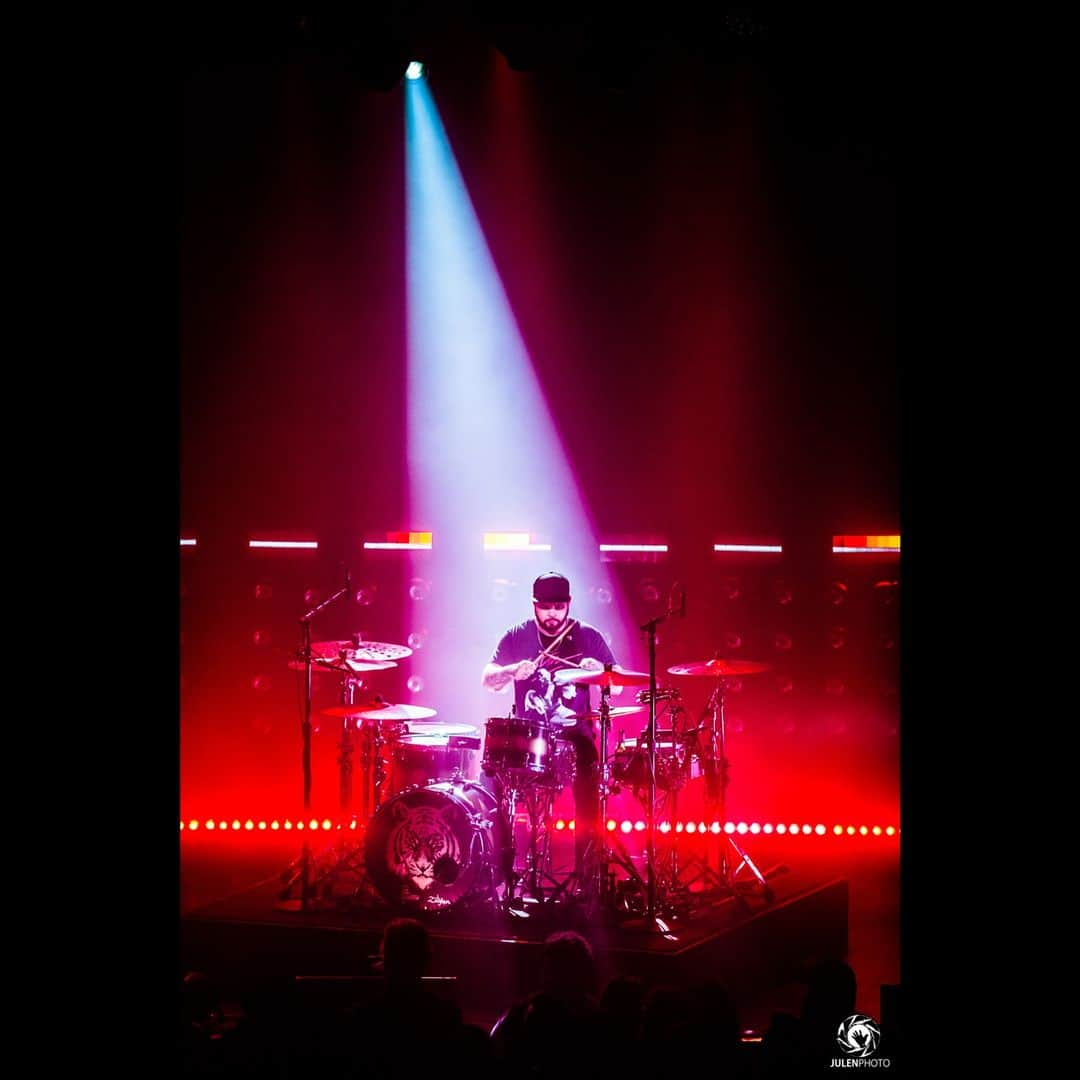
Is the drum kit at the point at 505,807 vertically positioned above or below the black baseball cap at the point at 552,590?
below

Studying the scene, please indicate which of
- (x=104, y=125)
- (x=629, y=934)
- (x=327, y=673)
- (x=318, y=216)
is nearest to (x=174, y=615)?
(x=104, y=125)

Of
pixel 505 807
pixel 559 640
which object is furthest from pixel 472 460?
pixel 505 807

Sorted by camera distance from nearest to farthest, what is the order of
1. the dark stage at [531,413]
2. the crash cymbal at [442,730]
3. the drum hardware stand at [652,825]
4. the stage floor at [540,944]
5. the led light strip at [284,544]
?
the stage floor at [540,944]
the drum hardware stand at [652,825]
the crash cymbal at [442,730]
the dark stage at [531,413]
the led light strip at [284,544]

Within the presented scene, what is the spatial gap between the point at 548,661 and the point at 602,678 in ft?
2.18

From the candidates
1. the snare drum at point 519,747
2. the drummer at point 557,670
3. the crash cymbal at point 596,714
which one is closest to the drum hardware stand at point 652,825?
the crash cymbal at point 596,714

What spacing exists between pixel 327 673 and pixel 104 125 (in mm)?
6828

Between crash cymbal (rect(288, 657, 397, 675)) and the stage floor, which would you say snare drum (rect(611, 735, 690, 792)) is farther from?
crash cymbal (rect(288, 657, 397, 675))

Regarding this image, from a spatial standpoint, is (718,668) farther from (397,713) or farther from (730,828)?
(730,828)

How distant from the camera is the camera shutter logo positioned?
3.23 meters

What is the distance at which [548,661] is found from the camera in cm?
670

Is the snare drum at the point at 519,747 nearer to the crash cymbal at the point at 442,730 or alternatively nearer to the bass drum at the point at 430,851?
the bass drum at the point at 430,851

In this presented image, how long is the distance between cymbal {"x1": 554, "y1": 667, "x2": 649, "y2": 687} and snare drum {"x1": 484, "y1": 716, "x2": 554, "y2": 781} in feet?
0.98

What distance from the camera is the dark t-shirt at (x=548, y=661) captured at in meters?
6.75

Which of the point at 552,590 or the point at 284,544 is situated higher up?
the point at 284,544
